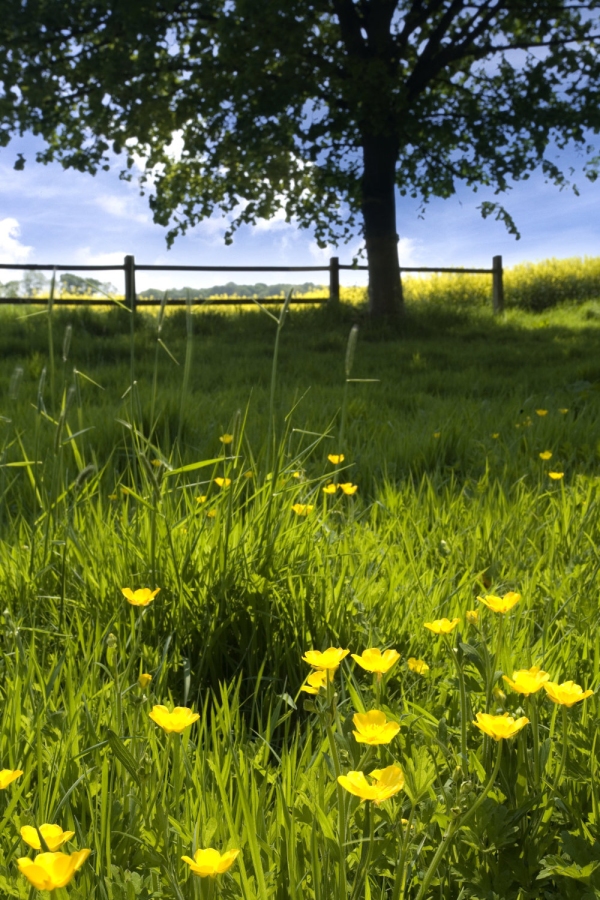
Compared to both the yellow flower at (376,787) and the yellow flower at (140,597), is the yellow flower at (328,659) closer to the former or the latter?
the yellow flower at (376,787)

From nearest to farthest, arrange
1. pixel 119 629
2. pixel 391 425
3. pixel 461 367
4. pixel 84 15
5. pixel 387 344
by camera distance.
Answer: pixel 119 629 < pixel 391 425 < pixel 461 367 < pixel 387 344 < pixel 84 15

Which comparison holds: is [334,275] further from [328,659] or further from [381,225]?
[328,659]

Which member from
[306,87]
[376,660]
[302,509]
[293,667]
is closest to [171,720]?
[376,660]

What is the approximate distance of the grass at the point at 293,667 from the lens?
938 millimetres

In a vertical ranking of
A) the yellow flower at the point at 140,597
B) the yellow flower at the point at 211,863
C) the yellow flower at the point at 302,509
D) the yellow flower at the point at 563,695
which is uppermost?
the yellow flower at the point at 140,597

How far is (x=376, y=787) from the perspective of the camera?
0.71 meters

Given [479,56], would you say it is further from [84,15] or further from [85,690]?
[85,690]

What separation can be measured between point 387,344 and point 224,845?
29.3 ft

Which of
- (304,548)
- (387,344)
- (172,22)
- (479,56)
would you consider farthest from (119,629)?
(479,56)

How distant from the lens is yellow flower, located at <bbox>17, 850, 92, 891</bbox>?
576 mm

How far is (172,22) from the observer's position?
11727 mm

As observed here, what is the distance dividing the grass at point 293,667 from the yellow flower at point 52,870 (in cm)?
15

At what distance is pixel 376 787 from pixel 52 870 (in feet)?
1.04

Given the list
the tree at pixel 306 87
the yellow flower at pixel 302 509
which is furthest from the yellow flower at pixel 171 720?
the tree at pixel 306 87
